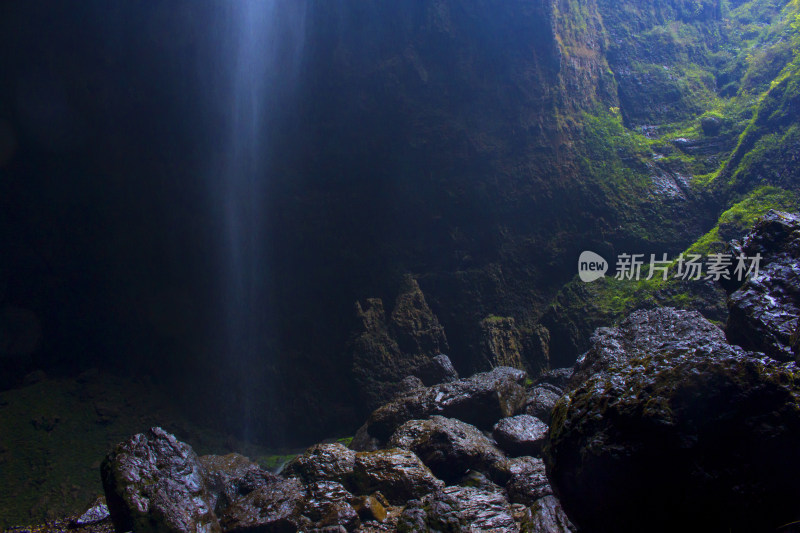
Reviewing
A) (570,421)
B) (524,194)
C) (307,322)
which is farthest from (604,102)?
(570,421)

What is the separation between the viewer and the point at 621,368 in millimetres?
4062

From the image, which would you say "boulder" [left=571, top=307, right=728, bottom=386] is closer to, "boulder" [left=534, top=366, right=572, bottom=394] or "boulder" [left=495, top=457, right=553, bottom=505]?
"boulder" [left=534, top=366, right=572, bottom=394]

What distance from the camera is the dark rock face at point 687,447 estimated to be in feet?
10.3

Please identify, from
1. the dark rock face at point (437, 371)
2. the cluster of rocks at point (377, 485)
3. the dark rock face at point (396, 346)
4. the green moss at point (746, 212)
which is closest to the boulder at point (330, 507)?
the cluster of rocks at point (377, 485)

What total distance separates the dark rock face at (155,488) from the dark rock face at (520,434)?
493cm

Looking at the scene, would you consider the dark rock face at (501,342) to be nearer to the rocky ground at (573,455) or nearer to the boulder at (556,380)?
the rocky ground at (573,455)

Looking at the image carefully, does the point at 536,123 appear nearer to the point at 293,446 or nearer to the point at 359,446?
the point at 359,446

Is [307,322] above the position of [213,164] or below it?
below

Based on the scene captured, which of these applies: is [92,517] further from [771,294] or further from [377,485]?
[771,294]

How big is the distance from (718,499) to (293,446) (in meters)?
11.9

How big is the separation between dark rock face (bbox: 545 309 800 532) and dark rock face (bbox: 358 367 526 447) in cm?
534

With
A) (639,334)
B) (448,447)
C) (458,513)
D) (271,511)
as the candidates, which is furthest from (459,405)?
(271,511)

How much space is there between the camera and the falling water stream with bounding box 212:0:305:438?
14.9 m

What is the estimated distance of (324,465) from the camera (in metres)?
7.57
